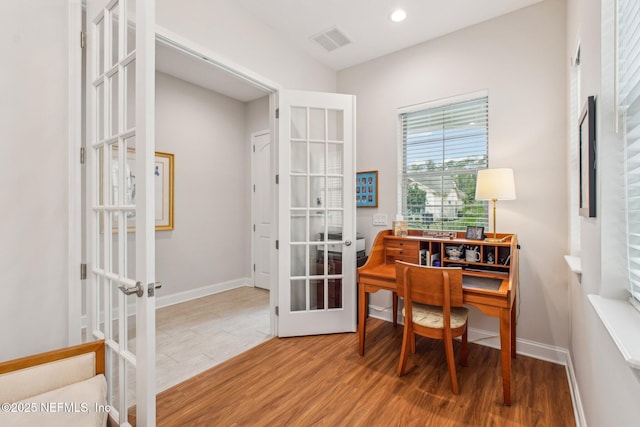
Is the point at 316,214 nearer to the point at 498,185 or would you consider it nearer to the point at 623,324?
the point at 498,185

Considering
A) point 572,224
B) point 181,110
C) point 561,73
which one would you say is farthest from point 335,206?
point 181,110

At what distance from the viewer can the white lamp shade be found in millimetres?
2195

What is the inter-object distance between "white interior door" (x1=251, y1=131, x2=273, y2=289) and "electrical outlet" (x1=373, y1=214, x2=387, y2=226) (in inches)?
71.3

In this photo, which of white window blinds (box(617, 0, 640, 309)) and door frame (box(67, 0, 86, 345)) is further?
door frame (box(67, 0, 86, 345))

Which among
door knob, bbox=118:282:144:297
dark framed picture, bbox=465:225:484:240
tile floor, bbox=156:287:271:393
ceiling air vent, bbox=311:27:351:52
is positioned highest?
ceiling air vent, bbox=311:27:351:52

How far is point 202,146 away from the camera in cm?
406

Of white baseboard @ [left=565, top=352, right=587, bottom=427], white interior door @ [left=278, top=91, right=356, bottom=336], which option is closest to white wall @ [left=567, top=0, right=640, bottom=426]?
white baseboard @ [left=565, top=352, right=587, bottom=427]

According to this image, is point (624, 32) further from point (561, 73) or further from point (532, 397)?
point (532, 397)

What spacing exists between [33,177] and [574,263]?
3.16 m

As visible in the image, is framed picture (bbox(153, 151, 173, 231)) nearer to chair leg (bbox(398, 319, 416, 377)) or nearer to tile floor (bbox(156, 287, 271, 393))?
tile floor (bbox(156, 287, 271, 393))

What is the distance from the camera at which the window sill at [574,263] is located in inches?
66.9

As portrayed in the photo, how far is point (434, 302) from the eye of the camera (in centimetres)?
194

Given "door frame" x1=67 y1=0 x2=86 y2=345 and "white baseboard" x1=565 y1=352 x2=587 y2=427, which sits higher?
"door frame" x1=67 y1=0 x2=86 y2=345

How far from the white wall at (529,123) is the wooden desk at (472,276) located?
0.79ft
